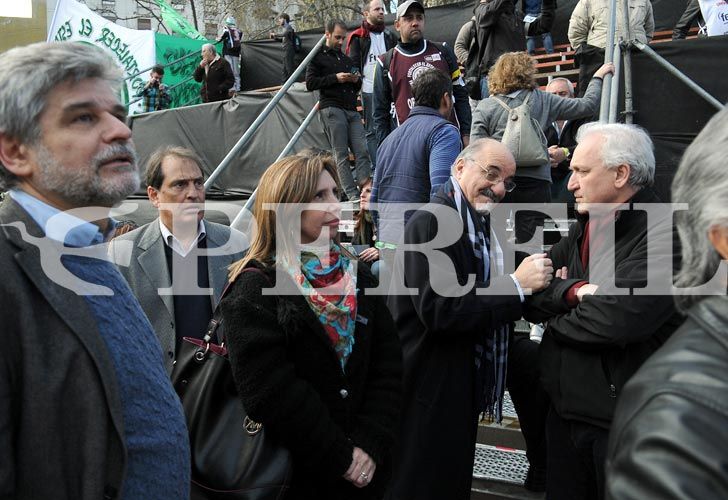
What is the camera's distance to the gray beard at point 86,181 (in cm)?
173

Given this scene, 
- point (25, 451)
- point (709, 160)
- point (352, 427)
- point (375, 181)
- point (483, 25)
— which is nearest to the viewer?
point (709, 160)

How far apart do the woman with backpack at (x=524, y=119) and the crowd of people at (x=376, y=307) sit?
0.02 metres

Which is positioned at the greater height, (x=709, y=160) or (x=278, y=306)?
(x=709, y=160)

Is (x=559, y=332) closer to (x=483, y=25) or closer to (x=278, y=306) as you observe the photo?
(x=278, y=306)

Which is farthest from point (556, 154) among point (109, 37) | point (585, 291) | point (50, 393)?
point (109, 37)

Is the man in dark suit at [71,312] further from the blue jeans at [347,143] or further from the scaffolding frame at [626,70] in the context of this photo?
the blue jeans at [347,143]

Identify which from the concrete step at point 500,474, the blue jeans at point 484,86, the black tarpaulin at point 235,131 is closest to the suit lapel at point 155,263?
the concrete step at point 500,474

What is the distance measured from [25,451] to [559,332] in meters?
2.03

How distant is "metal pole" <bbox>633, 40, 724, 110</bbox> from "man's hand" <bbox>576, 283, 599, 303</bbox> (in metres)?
3.59

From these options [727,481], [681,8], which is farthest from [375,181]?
[681,8]

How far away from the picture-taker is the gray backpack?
4.97 meters

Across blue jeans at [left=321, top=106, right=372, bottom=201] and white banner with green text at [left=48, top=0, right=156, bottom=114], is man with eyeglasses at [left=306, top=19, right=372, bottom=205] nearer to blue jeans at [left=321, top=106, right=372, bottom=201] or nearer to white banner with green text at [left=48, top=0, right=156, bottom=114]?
blue jeans at [left=321, top=106, right=372, bottom=201]

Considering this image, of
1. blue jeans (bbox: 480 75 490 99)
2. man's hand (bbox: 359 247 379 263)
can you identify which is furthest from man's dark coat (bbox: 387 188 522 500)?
blue jeans (bbox: 480 75 490 99)

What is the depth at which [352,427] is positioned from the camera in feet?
8.59
